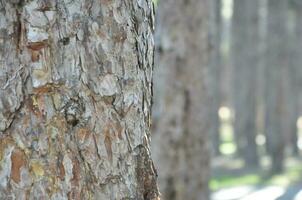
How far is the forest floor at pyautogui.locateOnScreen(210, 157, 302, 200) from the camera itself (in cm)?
1609

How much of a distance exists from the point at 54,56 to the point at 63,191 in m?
0.31

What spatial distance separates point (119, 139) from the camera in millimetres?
1856

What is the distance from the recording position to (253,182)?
19.3 m

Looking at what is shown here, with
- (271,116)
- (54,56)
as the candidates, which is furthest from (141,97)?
(271,116)

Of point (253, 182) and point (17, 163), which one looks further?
point (253, 182)

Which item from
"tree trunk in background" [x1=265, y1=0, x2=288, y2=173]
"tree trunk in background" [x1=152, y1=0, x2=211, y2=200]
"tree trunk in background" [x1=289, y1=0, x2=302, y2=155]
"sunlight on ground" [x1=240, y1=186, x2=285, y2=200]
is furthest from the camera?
"tree trunk in background" [x1=289, y1=0, x2=302, y2=155]

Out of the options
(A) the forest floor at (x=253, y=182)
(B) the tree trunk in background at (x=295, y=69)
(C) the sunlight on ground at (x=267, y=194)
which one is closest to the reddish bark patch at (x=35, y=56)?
(A) the forest floor at (x=253, y=182)

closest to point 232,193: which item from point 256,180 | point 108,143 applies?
point 256,180

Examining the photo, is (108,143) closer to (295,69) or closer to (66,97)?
(66,97)

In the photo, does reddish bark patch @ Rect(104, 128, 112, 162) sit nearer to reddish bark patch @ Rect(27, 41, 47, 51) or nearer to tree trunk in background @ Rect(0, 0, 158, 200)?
tree trunk in background @ Rect(0, 0, 158, 200)

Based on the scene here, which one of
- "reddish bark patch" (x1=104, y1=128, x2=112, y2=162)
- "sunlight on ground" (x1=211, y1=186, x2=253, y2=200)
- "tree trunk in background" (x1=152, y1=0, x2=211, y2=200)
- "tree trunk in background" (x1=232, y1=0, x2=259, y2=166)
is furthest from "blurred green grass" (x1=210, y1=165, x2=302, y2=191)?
"reddish bark patch" (x1=104, y1=128, x2=112, y2=162)

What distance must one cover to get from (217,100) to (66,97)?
22080 mm

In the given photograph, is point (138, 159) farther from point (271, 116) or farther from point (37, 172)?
point (271, 116)

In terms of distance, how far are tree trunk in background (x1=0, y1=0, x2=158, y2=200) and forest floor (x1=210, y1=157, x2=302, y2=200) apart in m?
10.9
